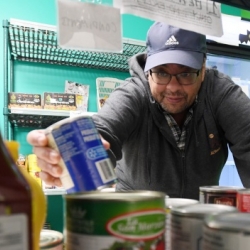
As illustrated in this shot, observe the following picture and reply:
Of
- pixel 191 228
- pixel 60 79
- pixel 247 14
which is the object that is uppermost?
pixel 247 14

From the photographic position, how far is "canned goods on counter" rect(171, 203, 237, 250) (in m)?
0.46

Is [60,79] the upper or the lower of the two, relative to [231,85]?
upper

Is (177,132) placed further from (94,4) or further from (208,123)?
(94,4)

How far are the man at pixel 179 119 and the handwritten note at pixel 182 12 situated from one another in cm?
48

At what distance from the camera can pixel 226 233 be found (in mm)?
383

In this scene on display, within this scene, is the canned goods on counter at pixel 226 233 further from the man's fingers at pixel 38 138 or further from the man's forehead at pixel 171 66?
the man's forehead at pixel 171 66

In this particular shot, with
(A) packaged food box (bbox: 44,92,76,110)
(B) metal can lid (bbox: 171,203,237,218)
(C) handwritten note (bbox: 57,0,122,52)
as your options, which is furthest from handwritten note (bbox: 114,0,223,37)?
(A) packaged food box (bbox: 44,92,76,110)

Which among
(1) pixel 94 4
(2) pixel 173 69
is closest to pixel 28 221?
(1) pixel 94 4

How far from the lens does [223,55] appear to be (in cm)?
203

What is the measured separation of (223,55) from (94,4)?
151 cm

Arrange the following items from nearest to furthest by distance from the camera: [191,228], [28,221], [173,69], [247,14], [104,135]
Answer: [28,221] < [191,228] < [104,135] < [173,69] < [247,14]

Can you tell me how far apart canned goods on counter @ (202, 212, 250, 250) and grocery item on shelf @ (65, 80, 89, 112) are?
1.80 m

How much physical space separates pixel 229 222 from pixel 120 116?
806 millimetres

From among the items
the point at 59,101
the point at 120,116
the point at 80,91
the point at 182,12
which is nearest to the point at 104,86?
the point at 80,91
